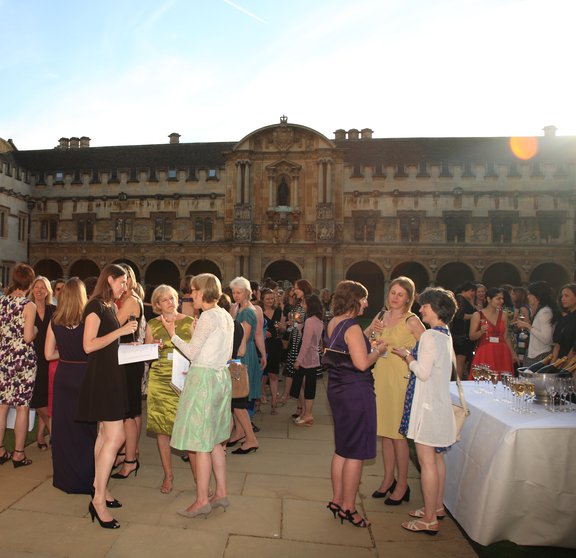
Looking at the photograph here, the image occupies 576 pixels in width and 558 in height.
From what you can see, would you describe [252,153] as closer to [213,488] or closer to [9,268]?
[9,268]

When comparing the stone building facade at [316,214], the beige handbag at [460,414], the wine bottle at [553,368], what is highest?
the stone building facade at [316,214]

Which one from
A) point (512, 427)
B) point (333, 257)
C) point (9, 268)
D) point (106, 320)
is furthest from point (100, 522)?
point (9, 268)

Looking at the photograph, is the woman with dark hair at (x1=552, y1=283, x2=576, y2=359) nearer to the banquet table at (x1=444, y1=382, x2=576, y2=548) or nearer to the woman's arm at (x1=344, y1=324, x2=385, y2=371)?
the banquet table at (x1=444, y1=382, x2=576, y2=548)

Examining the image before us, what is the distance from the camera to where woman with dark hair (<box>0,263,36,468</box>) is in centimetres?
566

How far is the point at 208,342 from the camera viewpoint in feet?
14.1

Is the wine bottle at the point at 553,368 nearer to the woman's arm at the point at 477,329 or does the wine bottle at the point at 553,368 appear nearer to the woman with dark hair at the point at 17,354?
the woman's arm at the point at 477,329

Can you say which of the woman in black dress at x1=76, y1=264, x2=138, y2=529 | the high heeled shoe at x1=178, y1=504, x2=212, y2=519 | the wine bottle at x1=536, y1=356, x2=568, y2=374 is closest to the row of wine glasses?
the wine bottle at x1=536, y1=356, x2=568, y2=374

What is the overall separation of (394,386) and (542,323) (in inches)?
126

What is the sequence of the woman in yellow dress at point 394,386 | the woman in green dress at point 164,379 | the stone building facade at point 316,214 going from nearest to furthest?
the woman in yellow dress at point 394,386, the woman in green dress at point 164,379, the stone building facade at point 316,214

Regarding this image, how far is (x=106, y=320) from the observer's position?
169 inches

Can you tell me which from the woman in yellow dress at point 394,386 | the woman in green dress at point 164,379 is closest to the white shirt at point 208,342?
the woman in green dress at point 164,379

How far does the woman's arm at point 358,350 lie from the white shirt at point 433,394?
316 millimetres

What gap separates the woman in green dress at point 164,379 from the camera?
492 cm

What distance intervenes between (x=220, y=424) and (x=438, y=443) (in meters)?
1.81
